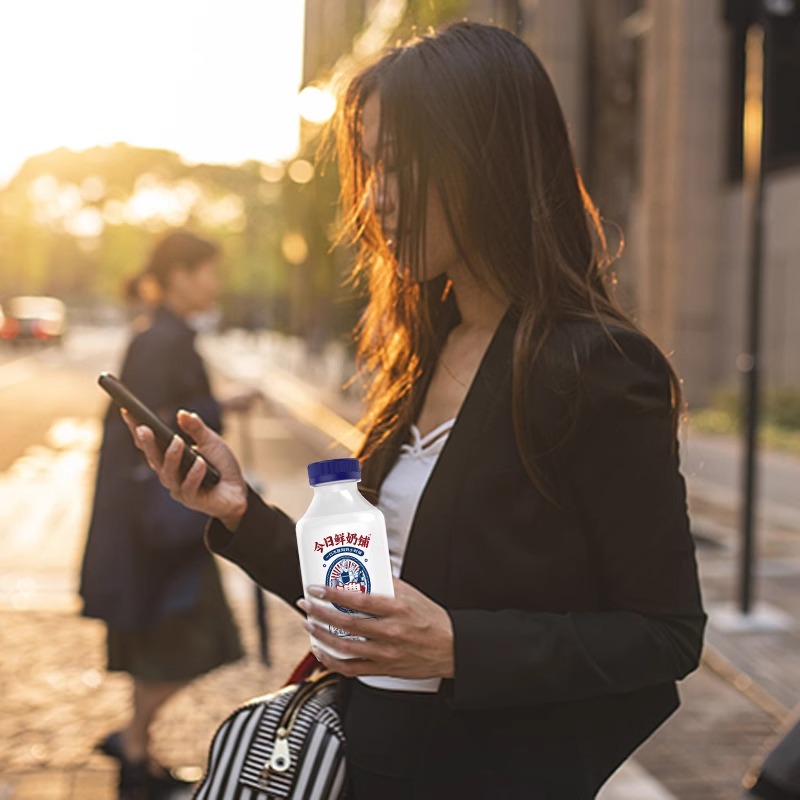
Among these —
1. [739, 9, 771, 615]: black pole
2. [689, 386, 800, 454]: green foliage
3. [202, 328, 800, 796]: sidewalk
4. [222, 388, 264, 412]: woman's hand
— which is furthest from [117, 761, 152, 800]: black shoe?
[689, 386, 800, 454]: green foliage

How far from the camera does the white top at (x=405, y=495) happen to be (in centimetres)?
176

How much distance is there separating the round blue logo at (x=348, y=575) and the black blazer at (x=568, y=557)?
0.57ft

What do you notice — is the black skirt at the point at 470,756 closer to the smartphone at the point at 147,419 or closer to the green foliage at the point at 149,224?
the smartphone at the point at 147,419

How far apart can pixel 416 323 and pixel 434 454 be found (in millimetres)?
308

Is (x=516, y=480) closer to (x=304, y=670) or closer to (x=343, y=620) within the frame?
(x=343, y=620)

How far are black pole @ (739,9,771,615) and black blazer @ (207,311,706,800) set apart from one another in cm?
504

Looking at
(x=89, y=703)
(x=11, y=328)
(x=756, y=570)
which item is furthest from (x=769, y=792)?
(x=11, y=328)

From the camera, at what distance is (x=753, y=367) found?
21.8 feet

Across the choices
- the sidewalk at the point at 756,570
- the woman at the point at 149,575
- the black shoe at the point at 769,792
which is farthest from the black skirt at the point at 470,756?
the woman at the point at 149,575

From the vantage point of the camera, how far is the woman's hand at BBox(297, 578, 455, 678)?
1419 millimetres

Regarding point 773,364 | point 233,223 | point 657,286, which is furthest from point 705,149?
point 233,223

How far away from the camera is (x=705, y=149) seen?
19531 mm

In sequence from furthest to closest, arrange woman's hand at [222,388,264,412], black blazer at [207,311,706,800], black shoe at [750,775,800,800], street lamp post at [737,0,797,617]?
street lamp post at [737,0,797,617]
woman's hand at [222,388,264,412]
black shoe at [750,775,800,800]
black blazer at [207,311,706,800]

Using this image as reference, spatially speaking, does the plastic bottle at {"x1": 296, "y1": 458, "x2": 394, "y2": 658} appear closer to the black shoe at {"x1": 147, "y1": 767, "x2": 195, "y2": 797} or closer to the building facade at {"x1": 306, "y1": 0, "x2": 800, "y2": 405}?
the black shoe at {"x1": 147, "y1": 767, "x2": 195, "y2": 797}
